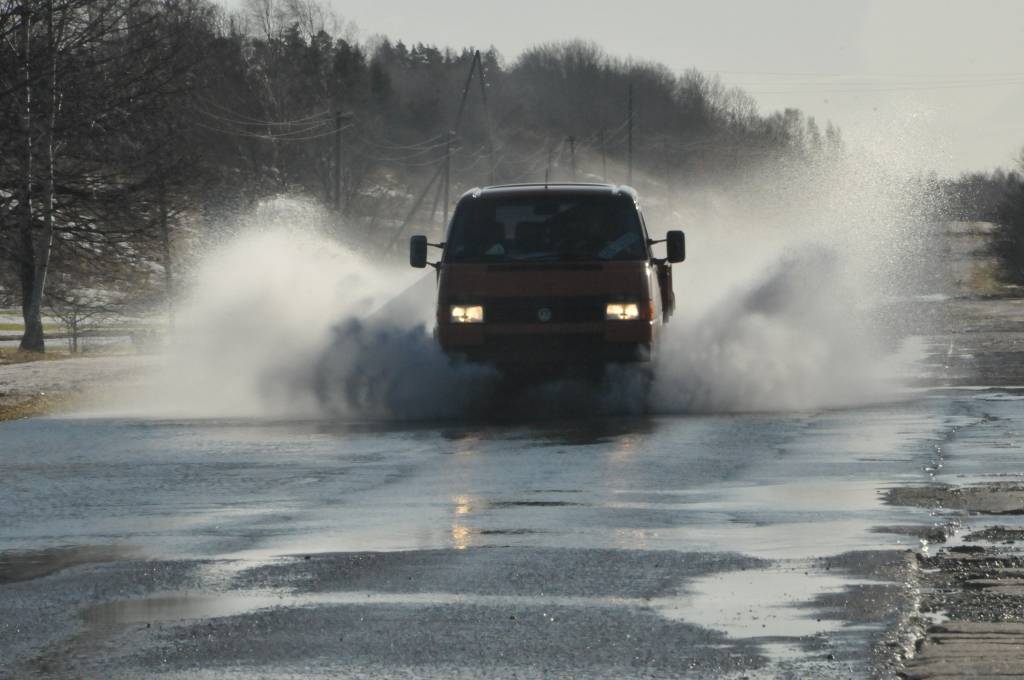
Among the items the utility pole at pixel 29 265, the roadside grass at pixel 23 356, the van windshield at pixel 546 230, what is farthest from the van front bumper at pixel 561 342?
the roadside grass at pixel 23 356

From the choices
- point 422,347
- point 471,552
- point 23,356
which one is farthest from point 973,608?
point 23,356

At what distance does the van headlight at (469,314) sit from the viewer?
58.2 ft

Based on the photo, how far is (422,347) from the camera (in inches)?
756

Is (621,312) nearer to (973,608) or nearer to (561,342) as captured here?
(561,342)

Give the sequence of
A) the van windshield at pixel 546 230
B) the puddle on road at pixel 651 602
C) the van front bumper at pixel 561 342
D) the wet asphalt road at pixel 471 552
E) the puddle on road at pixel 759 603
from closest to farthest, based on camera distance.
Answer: the wet asphalt road at pixel 471 552 < the puddle on road at pixel 759 603 < the puddle on road at pixel 651 602 < the van front bumper at pixel 561 342 < the van windshield at pixel 546 230

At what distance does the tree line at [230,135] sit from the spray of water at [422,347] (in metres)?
3.47

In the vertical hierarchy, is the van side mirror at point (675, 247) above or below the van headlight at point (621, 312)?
above

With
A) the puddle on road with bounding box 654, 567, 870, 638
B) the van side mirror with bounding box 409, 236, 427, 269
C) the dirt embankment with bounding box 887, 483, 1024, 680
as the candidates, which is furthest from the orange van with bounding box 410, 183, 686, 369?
the puddle on road with bounding box 654, 567, 870, 638

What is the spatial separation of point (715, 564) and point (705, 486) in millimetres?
3351

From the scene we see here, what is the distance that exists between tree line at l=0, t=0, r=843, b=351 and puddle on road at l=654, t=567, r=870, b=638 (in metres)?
14.2

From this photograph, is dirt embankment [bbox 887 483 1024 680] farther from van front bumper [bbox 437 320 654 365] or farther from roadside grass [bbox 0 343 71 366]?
roadside grass [bbox 0 343 71 366]

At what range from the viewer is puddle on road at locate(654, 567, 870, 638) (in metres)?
6.75

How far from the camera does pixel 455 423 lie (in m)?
17.5

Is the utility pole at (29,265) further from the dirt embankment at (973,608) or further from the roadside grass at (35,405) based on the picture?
the dirt embankment at (973,608)
